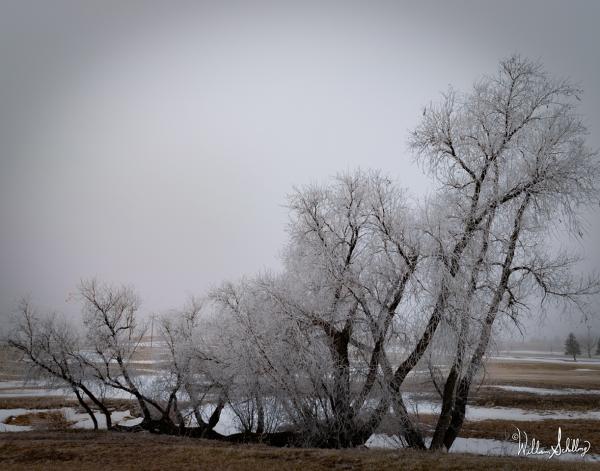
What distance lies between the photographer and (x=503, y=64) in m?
13.4

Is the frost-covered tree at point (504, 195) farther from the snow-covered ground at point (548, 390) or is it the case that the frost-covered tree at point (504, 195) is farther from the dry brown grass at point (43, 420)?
the snow-covered ground at point (548, 390)

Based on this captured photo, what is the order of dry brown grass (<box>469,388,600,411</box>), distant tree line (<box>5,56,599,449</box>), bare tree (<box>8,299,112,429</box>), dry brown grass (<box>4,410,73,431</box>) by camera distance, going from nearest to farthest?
1. distant tree line (<box>5,56,599,449</box>)
2. bare tree (<box>8,299,112,429</box>)
3. dry brown grass (<box>4,410,73,431</box>)
4. dry brown grass (<box>469,388,600,411</box>)

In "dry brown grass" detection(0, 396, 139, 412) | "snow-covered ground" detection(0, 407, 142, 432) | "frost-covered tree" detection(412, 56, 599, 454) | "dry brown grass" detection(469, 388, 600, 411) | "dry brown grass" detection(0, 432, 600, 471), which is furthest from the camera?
"dry brown grass" detection(0, 396, 139, 412)

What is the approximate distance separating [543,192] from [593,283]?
2.69 meters

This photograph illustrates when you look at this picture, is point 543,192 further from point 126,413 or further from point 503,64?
point 126,413

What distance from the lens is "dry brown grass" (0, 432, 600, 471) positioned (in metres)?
10.1

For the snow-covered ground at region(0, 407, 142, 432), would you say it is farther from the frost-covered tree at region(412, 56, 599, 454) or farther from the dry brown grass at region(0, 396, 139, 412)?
the frost-covered tree at region(412, 56, 599, 454)

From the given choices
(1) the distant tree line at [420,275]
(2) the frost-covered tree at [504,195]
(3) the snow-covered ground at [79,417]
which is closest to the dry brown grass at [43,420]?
(3) the snow-covered ground at [79,417]

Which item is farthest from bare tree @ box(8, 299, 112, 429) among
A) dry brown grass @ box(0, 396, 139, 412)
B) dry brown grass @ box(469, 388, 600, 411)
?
dry brown grass @ box(469, 388, 600, 411)

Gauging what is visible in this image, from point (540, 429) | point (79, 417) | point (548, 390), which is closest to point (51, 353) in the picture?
point (79, 417)

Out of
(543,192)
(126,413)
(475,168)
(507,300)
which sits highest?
(475,168)

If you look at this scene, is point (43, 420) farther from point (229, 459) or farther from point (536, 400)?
point (536, 400)

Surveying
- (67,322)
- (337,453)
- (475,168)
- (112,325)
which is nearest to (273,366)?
(337,453)

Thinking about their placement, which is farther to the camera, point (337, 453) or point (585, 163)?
point (585, 163)
